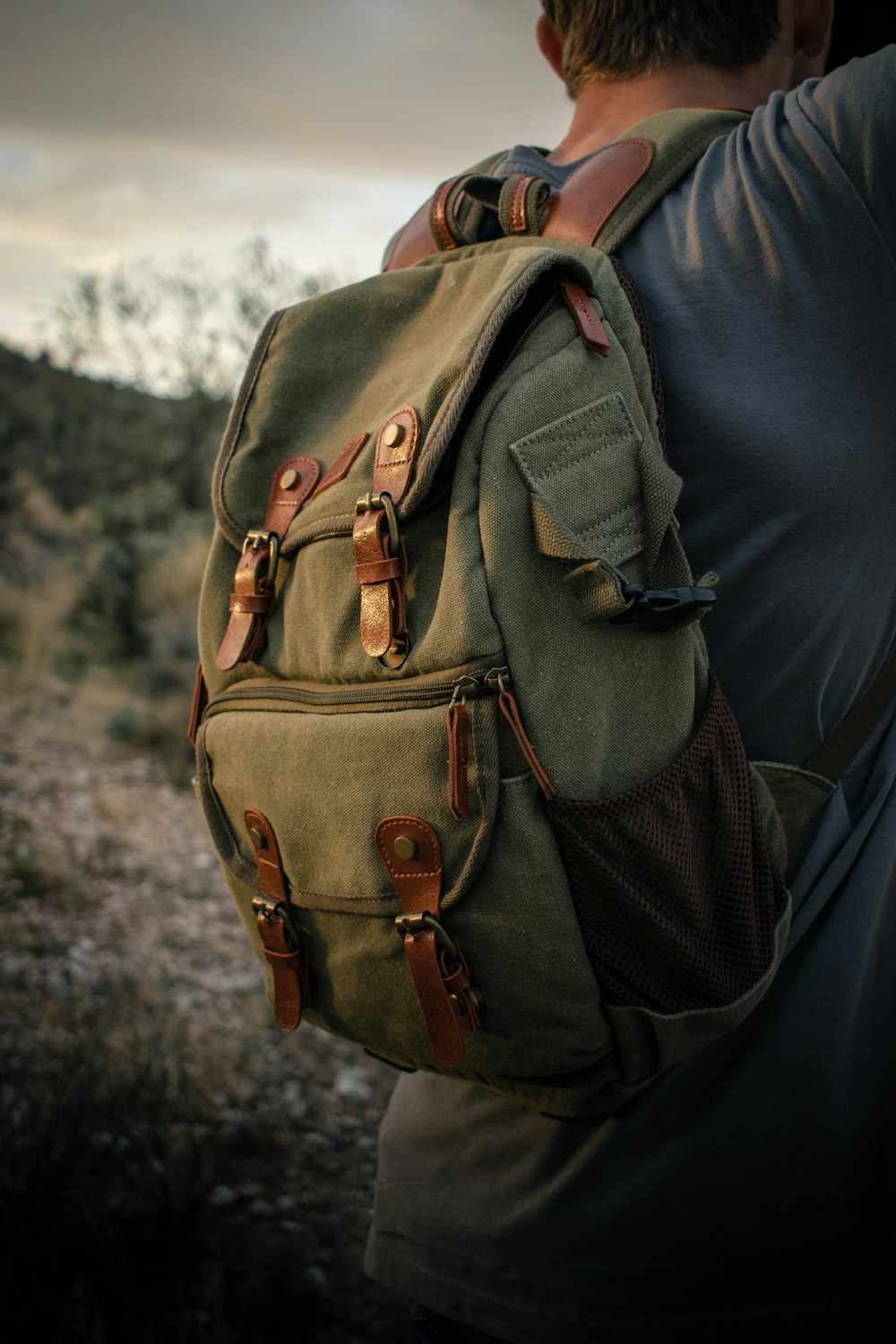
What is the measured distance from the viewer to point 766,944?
3.67 ft

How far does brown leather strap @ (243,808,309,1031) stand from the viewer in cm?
126

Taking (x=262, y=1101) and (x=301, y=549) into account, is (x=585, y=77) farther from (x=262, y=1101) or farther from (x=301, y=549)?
(x=262, y=1101)

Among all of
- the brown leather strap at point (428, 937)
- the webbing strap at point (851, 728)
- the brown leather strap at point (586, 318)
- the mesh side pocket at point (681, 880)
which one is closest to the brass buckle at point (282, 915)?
the brown leather strap at point (428, 937)

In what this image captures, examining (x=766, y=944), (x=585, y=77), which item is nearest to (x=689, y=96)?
(x=585, y=77)

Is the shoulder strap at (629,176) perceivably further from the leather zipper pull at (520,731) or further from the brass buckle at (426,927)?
the brass buckle at (426,927)

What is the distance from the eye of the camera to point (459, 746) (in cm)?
102

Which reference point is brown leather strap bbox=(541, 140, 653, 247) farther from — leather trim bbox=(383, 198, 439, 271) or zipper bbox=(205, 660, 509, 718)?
zipper bbox=(205, 660, 509, 718)

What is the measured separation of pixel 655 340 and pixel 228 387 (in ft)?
51.8

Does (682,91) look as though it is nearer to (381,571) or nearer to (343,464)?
(343,464)

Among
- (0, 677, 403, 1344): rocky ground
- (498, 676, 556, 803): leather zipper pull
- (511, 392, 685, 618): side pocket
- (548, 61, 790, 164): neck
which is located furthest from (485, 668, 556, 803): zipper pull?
(0, 677, 403, 1344): rocky ground

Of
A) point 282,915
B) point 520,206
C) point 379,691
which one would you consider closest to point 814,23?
point 520,206

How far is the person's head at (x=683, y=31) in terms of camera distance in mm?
1301

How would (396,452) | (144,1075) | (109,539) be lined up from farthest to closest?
(109,539)
(144,1075)
(396,452)

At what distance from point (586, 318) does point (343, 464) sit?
14.8 inches
